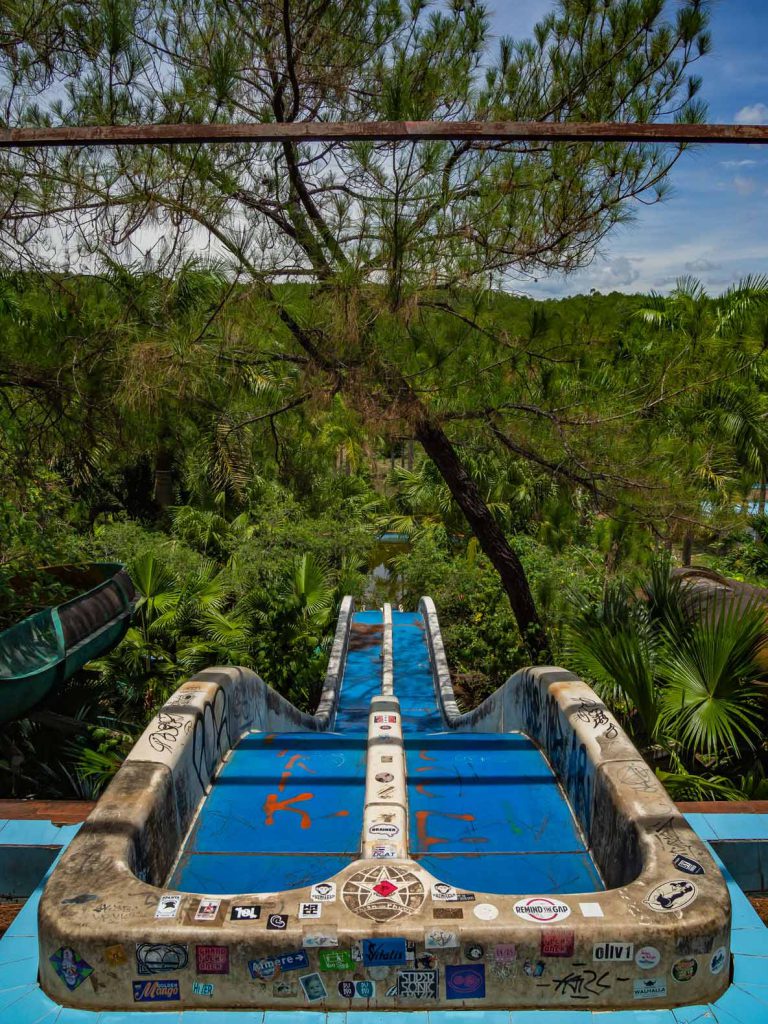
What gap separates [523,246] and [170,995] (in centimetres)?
650

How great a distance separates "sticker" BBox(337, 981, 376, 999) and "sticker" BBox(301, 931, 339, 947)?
0.17m

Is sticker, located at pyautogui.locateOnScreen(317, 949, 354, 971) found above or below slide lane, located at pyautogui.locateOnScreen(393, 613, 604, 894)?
above

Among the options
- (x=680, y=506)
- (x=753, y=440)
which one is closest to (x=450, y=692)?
(x=680, y=506)

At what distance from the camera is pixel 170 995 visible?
9.46ft

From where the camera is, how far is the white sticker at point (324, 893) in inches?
118

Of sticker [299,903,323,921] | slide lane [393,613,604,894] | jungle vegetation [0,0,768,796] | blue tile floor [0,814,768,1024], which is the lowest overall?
slide lane [393,613,604,894]

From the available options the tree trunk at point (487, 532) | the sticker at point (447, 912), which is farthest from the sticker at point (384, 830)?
the tree trunk at point (487, 532)

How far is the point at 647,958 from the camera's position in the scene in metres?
2.87

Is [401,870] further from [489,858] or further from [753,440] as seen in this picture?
[753,440]

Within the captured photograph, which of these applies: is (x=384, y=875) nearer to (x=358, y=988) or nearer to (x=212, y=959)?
(x=358, y=988)

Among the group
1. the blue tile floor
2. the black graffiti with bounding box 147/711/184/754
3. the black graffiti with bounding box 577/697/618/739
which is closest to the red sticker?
the blue tile floor

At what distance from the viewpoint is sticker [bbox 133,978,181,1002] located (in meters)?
2.88

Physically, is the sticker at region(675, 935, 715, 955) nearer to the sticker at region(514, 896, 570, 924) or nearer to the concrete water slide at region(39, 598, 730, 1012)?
the concrete water slide at region(39, 598, 730, 1012)

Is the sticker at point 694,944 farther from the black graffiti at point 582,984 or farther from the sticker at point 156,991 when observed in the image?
the sticker at point 156,991
